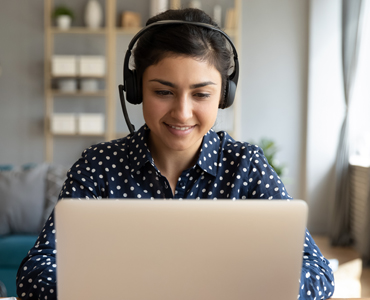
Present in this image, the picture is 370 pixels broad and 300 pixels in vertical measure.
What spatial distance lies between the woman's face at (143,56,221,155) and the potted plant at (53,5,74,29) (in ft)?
12.8

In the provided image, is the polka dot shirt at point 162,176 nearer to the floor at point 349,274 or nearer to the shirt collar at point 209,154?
the shirt collar at point 209,154

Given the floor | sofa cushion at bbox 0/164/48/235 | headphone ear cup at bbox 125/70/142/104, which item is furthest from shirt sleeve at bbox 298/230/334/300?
sofa cushion at bbox 0/164/48/235

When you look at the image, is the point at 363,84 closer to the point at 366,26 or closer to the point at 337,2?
the point at 366,26

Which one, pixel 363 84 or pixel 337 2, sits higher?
pixel 337 2

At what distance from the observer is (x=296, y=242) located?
63 centimetres

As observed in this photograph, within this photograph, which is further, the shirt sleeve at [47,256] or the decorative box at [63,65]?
the decorative box at [63,65]

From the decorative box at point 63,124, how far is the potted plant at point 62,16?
0.93m

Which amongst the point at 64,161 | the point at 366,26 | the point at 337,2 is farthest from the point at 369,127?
the point at 64,161

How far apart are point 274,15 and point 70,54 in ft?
7.22

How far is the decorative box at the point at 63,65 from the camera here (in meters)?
4.68

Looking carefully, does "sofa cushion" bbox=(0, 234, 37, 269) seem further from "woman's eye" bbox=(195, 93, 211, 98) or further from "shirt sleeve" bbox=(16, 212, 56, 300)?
"woman's eye" bbox=(195, 93, 211, 98)

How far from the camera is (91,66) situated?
185 inches

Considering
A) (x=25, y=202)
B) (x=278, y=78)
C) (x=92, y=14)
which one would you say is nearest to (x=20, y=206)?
(x=25, y=202)

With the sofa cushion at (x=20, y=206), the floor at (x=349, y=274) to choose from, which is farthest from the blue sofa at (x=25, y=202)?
the floor at (x=349, y=274)
